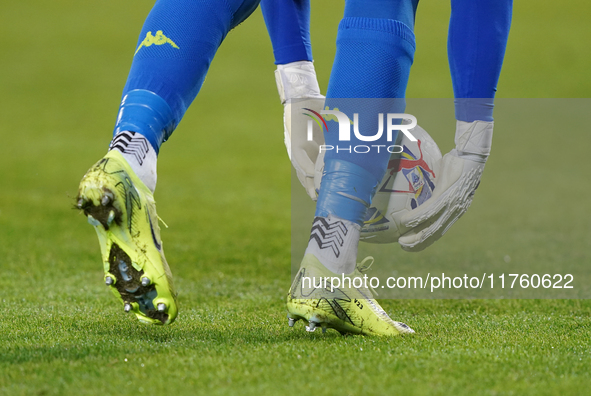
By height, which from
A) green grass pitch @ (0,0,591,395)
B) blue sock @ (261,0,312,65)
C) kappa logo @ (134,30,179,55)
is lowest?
green grass pitch @ (0,0,591,395)

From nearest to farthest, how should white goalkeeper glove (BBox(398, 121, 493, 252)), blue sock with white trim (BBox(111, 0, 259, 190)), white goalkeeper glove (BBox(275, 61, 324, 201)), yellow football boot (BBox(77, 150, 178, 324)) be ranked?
yellow football boot (BBox(77, 150, 178, 324)), blue sock with white trim (BBox(111, 0, 259, 190)), white goalkeeper glove (BBox(398, 121, 493, 252)), white goalkeeper glove (BBox(275, 61, 324, 201))

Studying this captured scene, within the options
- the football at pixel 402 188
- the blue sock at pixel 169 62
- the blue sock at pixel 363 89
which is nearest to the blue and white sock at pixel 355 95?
the blue sock at pixel 363 89

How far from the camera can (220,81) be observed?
473 inches

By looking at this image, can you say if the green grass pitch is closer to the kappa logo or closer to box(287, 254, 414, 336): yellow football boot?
box(287, 254, 414, 336): yellow football boot

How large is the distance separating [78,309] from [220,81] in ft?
33.5

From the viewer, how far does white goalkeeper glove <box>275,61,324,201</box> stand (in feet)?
6.63

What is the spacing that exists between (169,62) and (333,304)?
0.66m

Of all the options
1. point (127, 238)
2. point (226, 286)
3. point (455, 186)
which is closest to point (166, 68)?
point (127, 238)

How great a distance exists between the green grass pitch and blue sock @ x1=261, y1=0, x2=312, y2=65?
773mm

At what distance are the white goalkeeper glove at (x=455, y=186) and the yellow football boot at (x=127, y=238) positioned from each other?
66 centimetres

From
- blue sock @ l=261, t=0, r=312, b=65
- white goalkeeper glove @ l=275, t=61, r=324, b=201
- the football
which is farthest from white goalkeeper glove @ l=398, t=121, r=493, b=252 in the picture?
blue sock @ l=261, t=0, r=312, b=65

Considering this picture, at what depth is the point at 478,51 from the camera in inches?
71.0

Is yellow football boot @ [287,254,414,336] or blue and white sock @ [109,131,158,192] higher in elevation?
blue and white sock @ [109,131,158,192]

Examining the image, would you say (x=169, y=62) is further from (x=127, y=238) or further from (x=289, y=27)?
(x=289, y=27)
